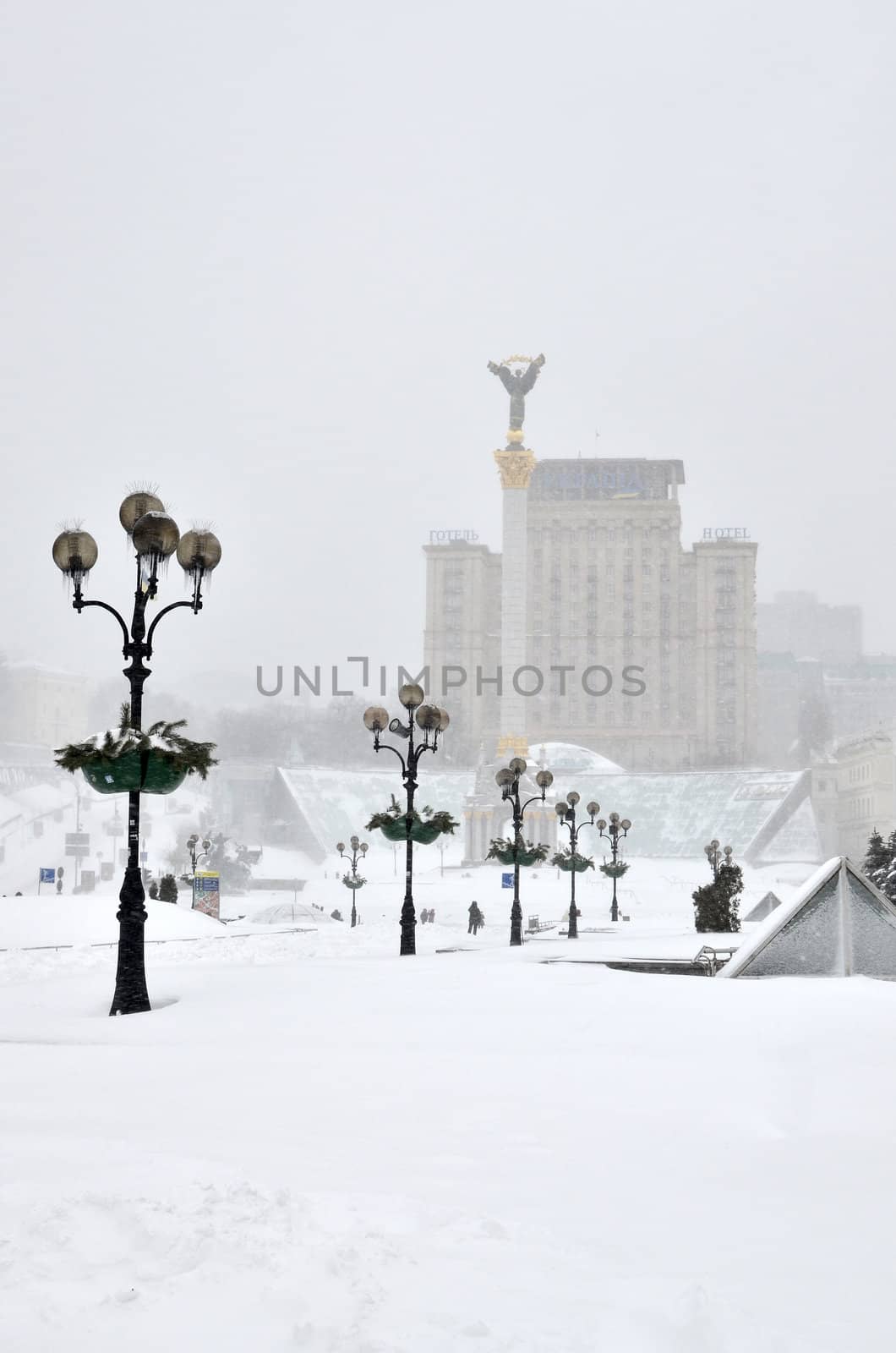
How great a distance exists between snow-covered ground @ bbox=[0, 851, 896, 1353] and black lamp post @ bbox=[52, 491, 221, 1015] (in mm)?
1191

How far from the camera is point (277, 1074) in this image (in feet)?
22.0

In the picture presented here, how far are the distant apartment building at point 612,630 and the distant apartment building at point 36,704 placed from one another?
2027 inches

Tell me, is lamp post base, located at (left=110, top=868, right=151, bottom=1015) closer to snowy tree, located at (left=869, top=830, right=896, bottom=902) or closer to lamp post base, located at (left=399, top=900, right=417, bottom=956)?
lamp post base, located at (left=399, top=900, right=417, bottom=956)

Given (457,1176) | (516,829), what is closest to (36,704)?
(516,829)

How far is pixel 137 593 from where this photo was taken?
38.1 feet

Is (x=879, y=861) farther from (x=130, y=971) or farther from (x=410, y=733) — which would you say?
(x=130, y=971)

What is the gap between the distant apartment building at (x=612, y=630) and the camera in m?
147

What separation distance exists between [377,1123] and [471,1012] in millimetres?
3343

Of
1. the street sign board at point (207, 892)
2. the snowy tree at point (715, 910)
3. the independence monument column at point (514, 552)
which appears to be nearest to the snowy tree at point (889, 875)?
the snowy tree at point (715, 910)

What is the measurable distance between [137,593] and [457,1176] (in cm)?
796

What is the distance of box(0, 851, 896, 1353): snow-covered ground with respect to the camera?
3.58 m

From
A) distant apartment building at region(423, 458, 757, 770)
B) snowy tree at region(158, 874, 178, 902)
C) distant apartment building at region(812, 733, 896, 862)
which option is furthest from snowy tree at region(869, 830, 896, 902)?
distant apartment building at region(423, 458, 757, 770)

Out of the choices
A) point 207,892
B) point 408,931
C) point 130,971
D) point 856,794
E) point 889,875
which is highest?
point 856,794

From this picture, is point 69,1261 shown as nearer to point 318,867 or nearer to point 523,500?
point 523,500
